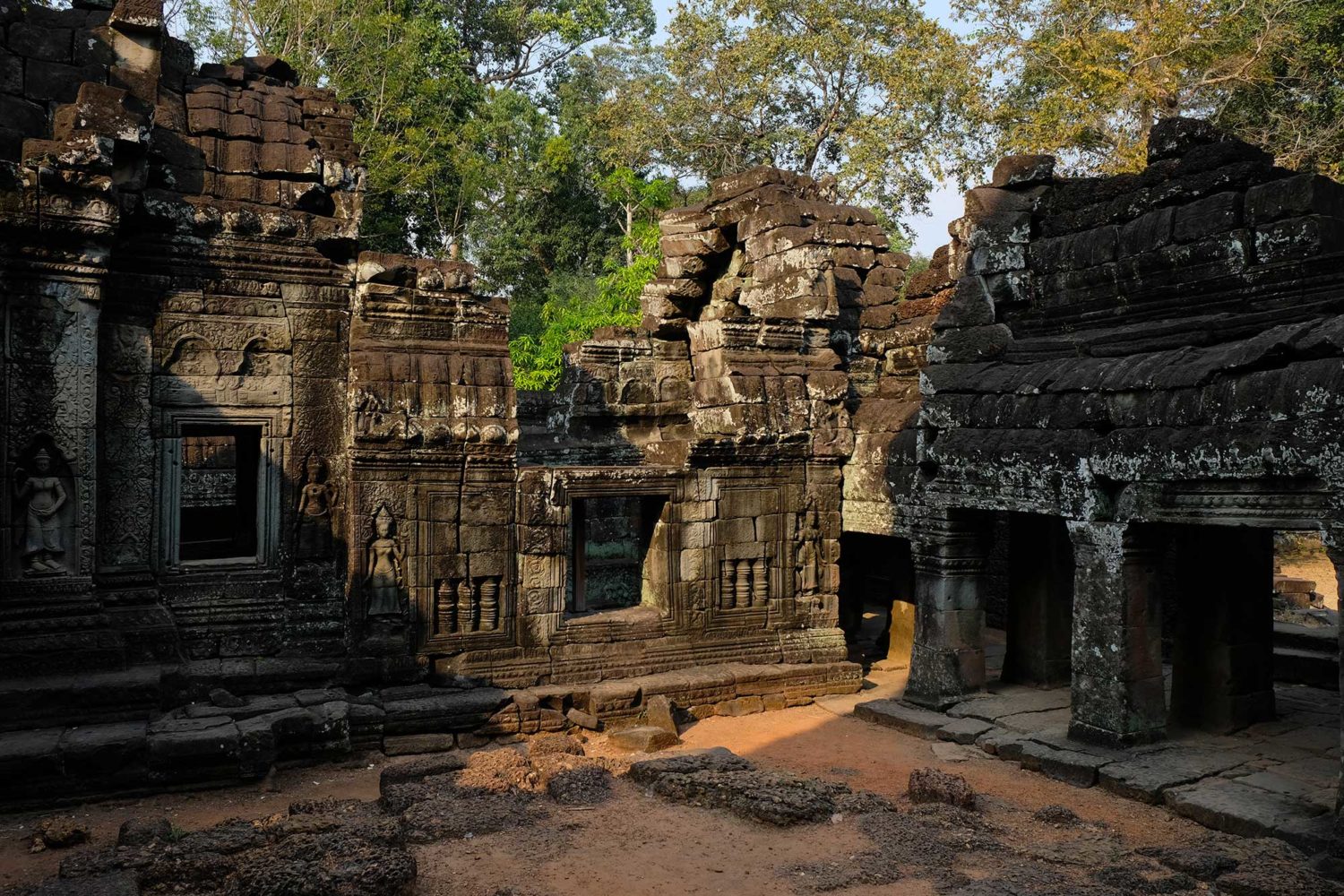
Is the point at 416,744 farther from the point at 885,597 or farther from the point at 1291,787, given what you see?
the point at 885,597

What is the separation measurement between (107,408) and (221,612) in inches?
73.3

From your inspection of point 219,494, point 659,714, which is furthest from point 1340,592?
point 219,494

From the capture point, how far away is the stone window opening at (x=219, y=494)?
9.55 meters

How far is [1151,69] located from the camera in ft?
59.6

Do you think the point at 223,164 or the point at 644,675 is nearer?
the point at 223,164

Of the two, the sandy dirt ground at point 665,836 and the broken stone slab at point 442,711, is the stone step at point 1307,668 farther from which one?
the broken stone slab at point 442,711

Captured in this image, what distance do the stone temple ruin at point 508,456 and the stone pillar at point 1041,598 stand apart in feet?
0.12

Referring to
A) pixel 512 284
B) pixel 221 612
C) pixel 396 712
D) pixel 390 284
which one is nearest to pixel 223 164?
pixel 390 284

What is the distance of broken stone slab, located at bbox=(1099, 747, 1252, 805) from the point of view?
287 inches

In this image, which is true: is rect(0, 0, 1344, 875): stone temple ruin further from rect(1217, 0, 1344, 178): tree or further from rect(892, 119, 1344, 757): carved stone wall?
rect(1217, 0, 1344, 178): tree

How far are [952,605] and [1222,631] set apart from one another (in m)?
2.20

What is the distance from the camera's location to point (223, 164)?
351 inches

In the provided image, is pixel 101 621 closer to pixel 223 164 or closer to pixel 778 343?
pixel 223 164

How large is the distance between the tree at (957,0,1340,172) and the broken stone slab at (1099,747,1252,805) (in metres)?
12.7
